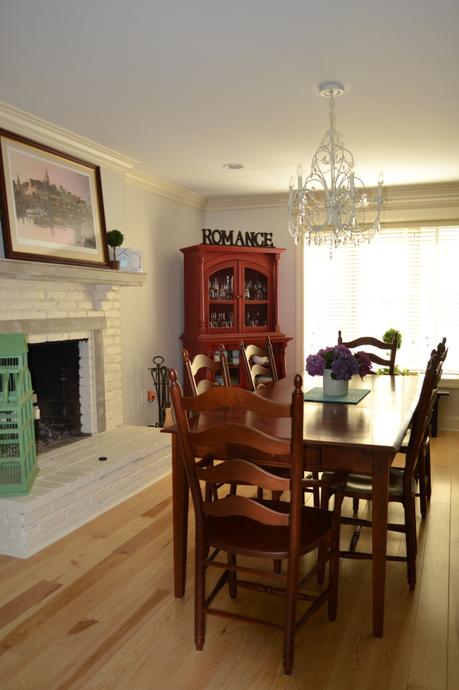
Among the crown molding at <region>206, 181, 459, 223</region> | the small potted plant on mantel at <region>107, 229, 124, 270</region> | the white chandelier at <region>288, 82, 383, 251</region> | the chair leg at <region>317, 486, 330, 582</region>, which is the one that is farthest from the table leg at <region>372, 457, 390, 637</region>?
the crown molding at <region>206, 181, 459, 223</region>

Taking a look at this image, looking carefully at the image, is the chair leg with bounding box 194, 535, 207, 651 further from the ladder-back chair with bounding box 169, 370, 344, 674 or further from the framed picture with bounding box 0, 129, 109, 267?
the framed picture with bounding box 0, 129, 109, 267

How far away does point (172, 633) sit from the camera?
224cm

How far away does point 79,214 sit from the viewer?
13.3 ft

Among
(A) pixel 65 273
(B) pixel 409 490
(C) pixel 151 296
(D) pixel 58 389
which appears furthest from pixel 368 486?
(C) pixel 151 296

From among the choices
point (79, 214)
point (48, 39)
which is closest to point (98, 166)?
point (79, 214)

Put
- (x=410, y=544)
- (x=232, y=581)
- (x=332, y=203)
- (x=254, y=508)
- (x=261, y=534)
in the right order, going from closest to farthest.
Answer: (x=254, y=508) → (x=261, y=534) → (x=232, y=581) → (x=410, y=544) → (x=332, y=203)

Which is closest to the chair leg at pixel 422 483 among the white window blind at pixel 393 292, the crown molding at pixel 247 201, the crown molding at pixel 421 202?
the white window blind at pixel 393 292

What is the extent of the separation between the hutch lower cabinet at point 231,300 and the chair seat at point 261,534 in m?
3.26

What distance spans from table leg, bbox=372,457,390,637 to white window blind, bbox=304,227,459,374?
389cm

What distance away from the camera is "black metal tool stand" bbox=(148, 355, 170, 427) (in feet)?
16.6

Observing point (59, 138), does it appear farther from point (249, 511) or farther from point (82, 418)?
point (249, 511)

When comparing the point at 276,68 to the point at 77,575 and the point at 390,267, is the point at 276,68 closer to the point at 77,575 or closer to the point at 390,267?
the point at 77,575

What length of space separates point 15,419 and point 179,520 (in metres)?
1.14

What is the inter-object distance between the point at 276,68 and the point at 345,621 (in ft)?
8.42
